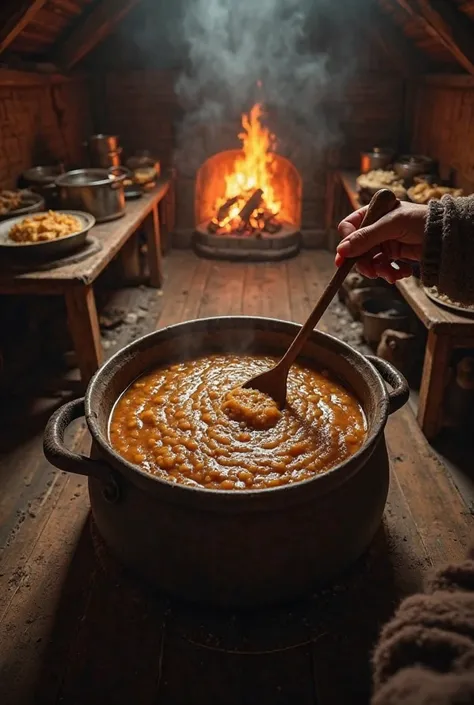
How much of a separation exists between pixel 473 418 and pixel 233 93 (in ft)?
14.7

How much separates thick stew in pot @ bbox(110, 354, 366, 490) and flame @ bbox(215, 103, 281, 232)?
425 centimetres

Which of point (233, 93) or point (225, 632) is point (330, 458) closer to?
point (225, 632)

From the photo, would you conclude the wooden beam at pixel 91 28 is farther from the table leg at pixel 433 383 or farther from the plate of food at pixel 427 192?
the table leg at pixel 433 383

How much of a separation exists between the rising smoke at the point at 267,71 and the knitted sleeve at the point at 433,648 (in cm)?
568

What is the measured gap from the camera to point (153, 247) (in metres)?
5.07

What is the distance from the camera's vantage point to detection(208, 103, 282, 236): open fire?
233 inches

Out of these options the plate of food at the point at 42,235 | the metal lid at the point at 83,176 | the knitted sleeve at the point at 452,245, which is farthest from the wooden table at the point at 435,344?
the metal lid at the point at 83,176

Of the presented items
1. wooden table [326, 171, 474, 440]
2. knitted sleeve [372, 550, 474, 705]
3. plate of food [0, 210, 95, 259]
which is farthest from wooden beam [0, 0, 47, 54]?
knitted sleeve [372, 550, 474, 705]

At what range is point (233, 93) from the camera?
5.76 m

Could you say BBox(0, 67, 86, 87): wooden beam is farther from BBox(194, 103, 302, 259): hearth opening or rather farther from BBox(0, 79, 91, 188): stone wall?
BBox(194, 103, 302, 259): hearth opening

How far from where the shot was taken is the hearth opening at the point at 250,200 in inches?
233

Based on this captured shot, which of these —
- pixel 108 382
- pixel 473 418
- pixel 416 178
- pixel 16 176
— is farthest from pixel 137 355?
pixel 416 178

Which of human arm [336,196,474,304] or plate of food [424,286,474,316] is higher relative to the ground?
human arm [336,196,474,304]

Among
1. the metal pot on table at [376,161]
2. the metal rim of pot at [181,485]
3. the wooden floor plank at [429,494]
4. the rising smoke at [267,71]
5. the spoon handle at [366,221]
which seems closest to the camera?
the metal rim of pot at [181,485]
